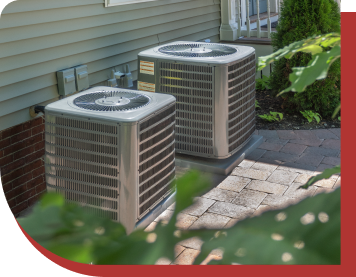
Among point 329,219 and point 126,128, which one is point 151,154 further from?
point 329,219

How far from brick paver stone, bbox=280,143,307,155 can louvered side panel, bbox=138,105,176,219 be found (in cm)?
167

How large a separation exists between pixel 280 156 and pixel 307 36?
159cm

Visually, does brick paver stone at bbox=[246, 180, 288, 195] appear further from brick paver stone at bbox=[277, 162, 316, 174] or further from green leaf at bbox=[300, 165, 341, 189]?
green leaf at bbox=[300, 165, 341, 189]


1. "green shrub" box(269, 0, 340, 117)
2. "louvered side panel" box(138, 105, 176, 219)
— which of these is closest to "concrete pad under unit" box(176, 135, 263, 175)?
"louvered side panel" box(138, 105, 176, 219)

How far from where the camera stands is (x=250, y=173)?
11.9 feet

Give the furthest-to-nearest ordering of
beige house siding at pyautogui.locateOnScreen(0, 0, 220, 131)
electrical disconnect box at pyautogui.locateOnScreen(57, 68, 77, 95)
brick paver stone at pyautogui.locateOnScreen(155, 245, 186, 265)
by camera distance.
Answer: electrical disconnect box at pyautogui.locateOnScreen(57, 68, 77, 95) → beige house siding at pyautogui.locateOnScreen(0, 0, 220, 131) → brick paver stone at pyautogui.locateOnScreen(155, 245, 186, 265)

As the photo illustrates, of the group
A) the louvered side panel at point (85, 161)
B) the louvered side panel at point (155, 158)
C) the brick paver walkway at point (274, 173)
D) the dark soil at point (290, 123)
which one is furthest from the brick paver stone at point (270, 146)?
the louvered side panel at point (85, 161)

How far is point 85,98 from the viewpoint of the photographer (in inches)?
106

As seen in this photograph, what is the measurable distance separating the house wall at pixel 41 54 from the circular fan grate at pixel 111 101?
1.69ft

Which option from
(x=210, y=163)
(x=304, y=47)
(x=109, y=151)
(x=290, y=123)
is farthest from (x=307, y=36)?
(x=304, y=47)

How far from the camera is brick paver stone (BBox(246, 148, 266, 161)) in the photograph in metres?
3.96

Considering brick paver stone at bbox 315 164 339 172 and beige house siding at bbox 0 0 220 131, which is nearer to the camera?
beige house siding at bbox 0 0 220 131

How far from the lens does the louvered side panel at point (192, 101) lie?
11.0 feet

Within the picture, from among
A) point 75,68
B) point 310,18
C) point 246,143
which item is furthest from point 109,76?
point 310,18
